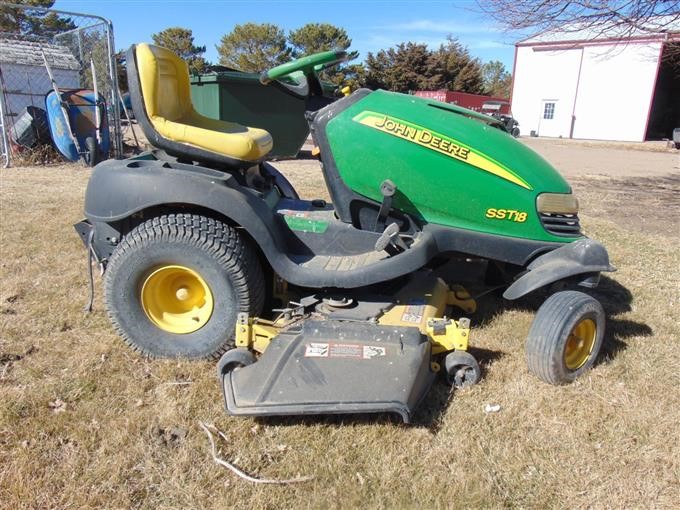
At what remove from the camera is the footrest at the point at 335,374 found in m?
2.04

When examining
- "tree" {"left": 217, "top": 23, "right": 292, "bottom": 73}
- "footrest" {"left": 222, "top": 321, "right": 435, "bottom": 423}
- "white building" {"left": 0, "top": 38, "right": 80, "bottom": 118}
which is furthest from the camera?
"tree" {"left": 217, "top": 23, "right": 292, "bottom": 73}

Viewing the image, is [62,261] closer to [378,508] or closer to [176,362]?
[176,362]

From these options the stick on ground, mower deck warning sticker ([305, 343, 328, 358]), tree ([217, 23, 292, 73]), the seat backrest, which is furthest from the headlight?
tree ([217, 23, 292, 73])

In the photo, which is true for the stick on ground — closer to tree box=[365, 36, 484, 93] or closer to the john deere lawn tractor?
the john deere lawn tractor

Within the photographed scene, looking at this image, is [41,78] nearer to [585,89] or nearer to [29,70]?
[29,70]

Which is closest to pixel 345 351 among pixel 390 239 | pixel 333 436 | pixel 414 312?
pixel 333 436

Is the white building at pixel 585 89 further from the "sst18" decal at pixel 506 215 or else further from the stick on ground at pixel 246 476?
the stick on ground at pixel 246 476

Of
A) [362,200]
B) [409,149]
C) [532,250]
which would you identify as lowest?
[532,250]

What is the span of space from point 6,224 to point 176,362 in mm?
3426

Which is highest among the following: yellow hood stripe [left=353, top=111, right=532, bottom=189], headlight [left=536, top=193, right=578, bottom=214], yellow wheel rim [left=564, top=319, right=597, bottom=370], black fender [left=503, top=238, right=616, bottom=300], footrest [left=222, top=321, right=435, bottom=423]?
yellow hood stripe [left=353, top=111, right=532, bottom=189]

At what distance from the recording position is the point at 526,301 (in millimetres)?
3539

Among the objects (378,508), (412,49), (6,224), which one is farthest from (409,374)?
(412,49)

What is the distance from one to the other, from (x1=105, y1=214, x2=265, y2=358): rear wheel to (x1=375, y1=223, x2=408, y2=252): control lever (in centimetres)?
63

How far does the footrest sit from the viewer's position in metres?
2.04
